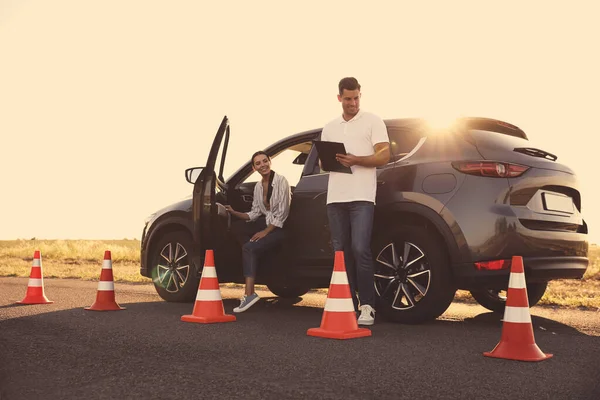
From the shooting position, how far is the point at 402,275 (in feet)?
21.0

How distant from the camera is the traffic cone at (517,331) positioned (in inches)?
189

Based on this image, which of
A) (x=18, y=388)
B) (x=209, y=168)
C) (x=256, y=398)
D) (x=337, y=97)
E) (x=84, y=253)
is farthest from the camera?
(x=84, y=253)

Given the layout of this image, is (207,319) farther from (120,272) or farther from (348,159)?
(120,272)

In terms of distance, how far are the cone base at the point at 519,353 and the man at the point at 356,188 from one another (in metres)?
1.57

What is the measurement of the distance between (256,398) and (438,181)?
319 cm

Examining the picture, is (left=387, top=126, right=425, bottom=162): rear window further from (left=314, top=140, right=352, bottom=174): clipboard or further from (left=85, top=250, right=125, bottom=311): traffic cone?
(left=85, top=250, right=125, bottom=311): traffic cone

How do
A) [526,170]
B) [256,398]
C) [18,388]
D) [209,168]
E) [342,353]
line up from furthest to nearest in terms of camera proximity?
1. [209,168]
2. [526,170]
3. [342,353]
4. [18,388]
5. [256,398]

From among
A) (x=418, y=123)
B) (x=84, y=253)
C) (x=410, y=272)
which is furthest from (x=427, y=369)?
(x=84, y=253)

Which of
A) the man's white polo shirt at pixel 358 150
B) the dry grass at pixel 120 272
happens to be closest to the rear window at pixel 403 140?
the man's white polo shirt at pixel 358 150

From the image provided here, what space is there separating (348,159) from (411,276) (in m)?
1.22

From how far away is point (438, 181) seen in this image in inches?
242

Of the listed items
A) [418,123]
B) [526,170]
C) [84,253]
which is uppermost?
[418,123]

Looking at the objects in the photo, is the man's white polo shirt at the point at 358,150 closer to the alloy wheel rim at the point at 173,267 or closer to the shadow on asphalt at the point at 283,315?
the shadow on asphalt at the point at 283,315

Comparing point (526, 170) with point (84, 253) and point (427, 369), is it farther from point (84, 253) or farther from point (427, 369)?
point (84, 253)
